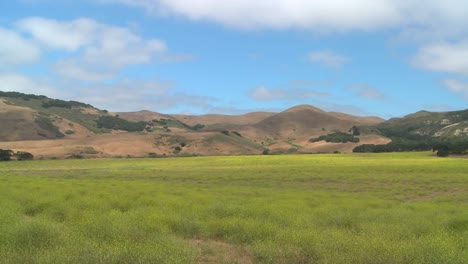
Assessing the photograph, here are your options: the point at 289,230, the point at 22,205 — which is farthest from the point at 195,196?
the point at 289,230

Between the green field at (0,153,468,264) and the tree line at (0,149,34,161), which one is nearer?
the green field at (0,153,468,264)

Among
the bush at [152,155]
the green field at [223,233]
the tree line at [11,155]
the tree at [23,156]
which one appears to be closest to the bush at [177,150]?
the bush at [152,155]

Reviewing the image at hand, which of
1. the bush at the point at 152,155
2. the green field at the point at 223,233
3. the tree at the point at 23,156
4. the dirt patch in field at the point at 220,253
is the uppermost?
the green field at the point at 223,233

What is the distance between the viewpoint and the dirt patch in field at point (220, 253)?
15.5m

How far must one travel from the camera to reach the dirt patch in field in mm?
15486

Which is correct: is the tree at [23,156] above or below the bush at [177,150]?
below

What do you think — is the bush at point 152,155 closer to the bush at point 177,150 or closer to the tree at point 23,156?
the bush at point 177,150

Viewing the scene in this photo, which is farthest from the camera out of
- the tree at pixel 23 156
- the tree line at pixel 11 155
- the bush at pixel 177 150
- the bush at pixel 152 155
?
the bush at pixel 177 150

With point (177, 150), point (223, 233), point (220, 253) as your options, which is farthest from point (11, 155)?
point (220, 253)

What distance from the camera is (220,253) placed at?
1656cm

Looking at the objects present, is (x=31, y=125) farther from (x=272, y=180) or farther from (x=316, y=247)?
(x=316, y=247)

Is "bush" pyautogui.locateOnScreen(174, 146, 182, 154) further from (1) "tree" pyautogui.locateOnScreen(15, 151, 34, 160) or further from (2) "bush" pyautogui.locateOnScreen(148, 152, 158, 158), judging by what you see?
(1) "tree" pyautogui.locateOnScreen(15, 151, 34, 160)

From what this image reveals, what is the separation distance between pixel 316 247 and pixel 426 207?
15.7 meters

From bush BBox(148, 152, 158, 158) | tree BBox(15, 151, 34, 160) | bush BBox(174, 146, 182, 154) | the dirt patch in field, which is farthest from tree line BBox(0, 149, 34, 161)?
the dirt patch in field
